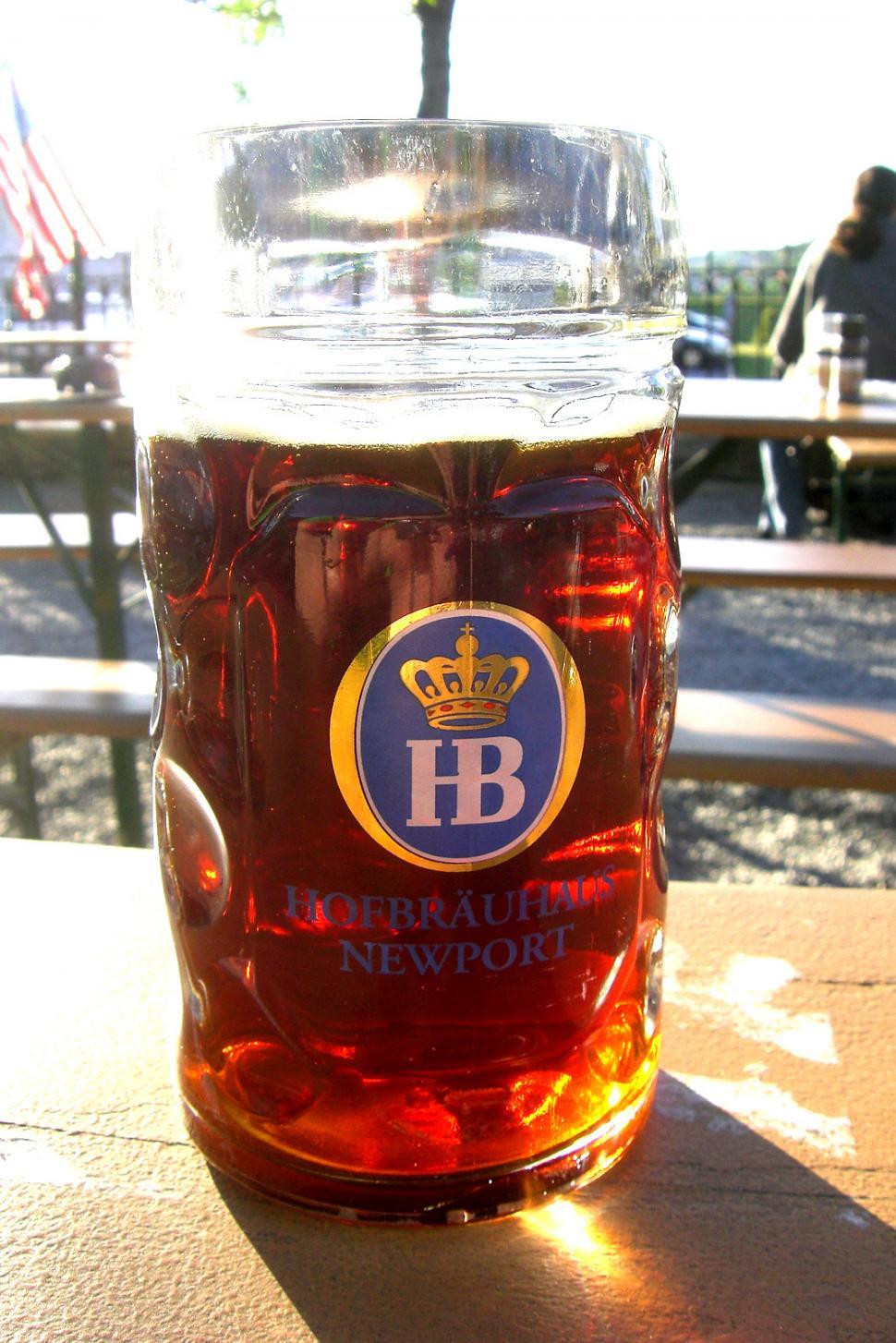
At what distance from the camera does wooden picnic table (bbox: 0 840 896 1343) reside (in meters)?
0.42

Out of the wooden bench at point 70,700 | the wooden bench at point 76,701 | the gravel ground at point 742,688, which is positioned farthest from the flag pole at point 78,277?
the wooden bench at point 76,701

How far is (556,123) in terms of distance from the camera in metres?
0.48

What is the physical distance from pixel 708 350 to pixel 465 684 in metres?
9.38

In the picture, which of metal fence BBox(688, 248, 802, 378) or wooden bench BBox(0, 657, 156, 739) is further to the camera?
metal fence BBox(688, 248, 802, 378)

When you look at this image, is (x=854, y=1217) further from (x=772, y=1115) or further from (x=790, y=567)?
(x=790, y=567)

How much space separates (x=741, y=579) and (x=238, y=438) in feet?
8.37

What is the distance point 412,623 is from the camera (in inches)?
17.3

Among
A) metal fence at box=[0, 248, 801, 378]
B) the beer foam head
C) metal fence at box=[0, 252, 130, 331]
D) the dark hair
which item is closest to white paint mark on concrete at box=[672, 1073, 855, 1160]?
the beer foam head

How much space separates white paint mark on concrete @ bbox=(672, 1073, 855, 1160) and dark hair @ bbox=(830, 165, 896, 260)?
14.8 ft

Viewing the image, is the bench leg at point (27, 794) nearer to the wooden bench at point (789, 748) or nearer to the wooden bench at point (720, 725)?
the wooden bench at point (720, 725)

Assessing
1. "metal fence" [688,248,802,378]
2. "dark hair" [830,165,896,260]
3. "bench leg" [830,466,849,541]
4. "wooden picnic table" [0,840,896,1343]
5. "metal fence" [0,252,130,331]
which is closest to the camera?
"wooden picnic table" [0,840,896,1343]

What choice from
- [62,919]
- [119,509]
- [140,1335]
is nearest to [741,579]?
[62,919]

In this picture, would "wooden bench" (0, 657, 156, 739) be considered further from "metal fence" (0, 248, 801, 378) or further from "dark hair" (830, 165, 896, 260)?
"metal fence" (0, 248, 801, 378)

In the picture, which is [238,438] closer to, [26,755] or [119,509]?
[26,755]
